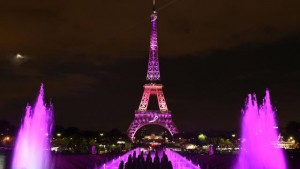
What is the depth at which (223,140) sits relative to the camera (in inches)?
4099

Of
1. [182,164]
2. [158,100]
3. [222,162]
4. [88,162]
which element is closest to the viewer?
[222,162]

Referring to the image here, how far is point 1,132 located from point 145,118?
118 feet

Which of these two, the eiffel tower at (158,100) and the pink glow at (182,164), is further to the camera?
the eiffel tower at (158,100)

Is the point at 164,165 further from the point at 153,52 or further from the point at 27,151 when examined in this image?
the point at 153,52

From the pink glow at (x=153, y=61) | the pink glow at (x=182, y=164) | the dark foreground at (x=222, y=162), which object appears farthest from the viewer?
the pink glow at (x=153, y=61)

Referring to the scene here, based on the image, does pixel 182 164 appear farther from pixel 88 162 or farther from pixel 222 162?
pixel 88 162

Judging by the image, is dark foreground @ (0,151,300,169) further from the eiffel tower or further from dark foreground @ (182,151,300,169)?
the eiffel tower

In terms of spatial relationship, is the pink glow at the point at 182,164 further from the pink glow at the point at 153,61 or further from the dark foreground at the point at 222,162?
the pink glow at the point at 153,61

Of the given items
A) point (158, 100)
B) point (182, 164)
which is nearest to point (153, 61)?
point (158, 100)

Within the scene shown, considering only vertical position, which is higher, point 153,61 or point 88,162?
point 153,61

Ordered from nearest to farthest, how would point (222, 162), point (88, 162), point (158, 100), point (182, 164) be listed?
point (222, 162) → point (88, 162) → point (182, 164) → point (158, 100)

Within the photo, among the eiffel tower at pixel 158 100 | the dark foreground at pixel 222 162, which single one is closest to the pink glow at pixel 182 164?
the dark foreground at pixel 222 162

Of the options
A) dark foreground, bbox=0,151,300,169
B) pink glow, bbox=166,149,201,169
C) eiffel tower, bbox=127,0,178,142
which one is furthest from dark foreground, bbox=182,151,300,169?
eiffel tower, bbox=127,0,178,142

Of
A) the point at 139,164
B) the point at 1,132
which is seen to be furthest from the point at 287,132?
the point at 139,164
